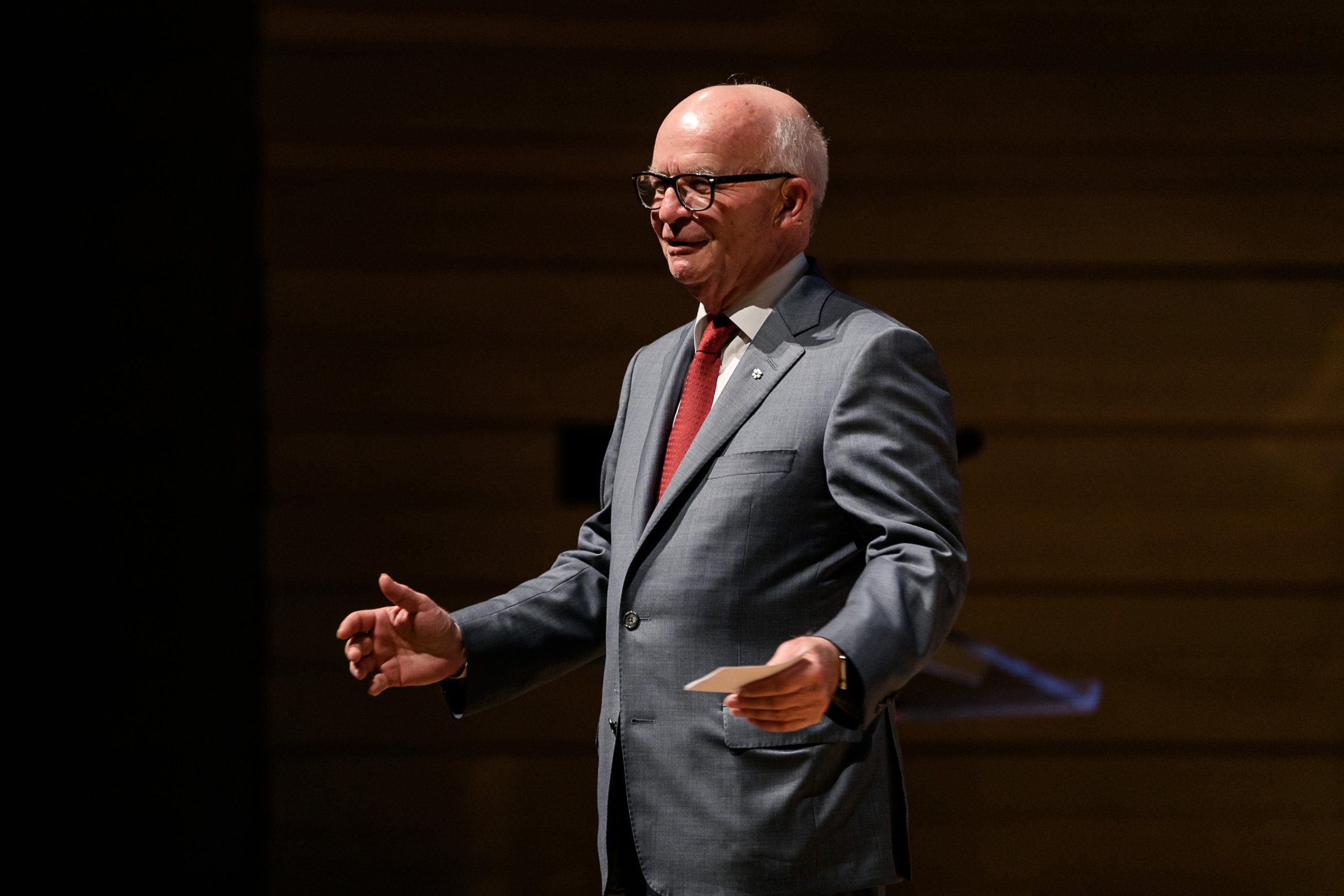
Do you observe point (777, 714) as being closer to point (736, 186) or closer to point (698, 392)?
point (698, 392)

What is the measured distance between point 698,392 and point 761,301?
0.46 ft

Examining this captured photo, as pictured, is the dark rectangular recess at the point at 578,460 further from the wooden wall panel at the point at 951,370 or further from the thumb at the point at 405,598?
the thumb at the point at 405,598

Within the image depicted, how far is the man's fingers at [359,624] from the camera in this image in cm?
133

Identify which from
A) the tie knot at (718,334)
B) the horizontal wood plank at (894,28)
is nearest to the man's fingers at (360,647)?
the tie knot at (718,334)

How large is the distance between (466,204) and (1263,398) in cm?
235

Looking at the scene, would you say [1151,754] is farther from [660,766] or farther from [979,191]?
[660,766]

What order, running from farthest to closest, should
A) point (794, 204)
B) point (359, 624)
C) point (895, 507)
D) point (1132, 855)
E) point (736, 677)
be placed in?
point (1132, 855), point (794, 204), point (359, 624), point (895, 507), point (736, 677)

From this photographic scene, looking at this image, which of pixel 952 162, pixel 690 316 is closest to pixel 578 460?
pixel 690 316

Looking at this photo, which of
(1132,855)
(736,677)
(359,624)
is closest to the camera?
(736,677)

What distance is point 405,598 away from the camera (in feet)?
4.38

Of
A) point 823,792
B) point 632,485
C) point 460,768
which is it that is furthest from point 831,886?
point 460,768

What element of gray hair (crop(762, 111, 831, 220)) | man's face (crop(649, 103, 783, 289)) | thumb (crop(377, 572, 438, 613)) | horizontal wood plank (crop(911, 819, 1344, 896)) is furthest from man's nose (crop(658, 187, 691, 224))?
horizontal wood plank (crop(911, 819, 1344, 896))

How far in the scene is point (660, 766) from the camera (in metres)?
1.34

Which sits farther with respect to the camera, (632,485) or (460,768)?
(460,768)
